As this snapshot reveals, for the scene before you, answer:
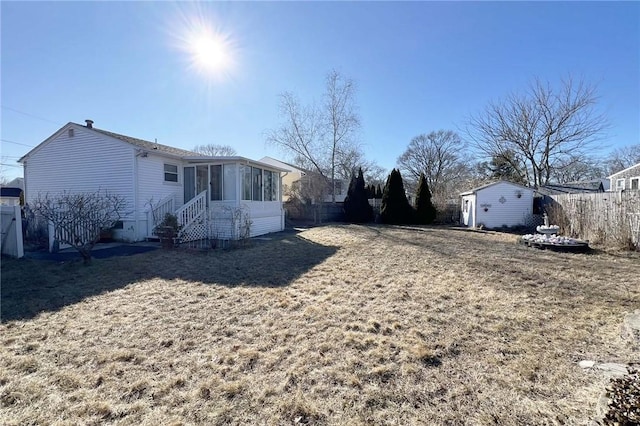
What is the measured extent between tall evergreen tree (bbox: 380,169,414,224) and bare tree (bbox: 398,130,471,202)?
15.2m

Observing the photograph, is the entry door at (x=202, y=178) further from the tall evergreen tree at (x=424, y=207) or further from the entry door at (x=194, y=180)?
the tall evergreen tree at (x=424, y=207)

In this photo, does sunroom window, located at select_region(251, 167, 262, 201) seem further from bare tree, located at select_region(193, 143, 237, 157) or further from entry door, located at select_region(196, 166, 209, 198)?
bare tree, located at select_region(193, 143, 237, 157)

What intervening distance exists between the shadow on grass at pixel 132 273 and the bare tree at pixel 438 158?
28.7 metres

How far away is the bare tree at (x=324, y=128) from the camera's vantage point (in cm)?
2252

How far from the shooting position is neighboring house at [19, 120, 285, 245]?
969 centimetres

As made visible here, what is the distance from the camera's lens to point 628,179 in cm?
1933

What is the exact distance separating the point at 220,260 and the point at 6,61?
31.1ft

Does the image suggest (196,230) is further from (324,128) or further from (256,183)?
(324,128)

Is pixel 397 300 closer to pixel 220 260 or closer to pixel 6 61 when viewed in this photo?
pixel 220 260

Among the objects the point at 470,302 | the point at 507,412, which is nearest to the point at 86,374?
the point at 507,412

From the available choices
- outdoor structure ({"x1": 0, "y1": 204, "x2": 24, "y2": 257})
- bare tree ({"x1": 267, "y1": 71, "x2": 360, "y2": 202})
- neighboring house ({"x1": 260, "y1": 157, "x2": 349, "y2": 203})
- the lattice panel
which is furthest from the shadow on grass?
bare tree ({"x1": 267, "y1": 71, "x2": 360, "y2": 202})

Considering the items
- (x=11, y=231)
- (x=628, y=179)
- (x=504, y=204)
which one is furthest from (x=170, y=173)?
(x=628, y=179)

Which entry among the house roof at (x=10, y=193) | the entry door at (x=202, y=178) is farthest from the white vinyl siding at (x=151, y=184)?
the house roof at (x=10, y=193)

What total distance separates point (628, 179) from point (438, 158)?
16302mm
